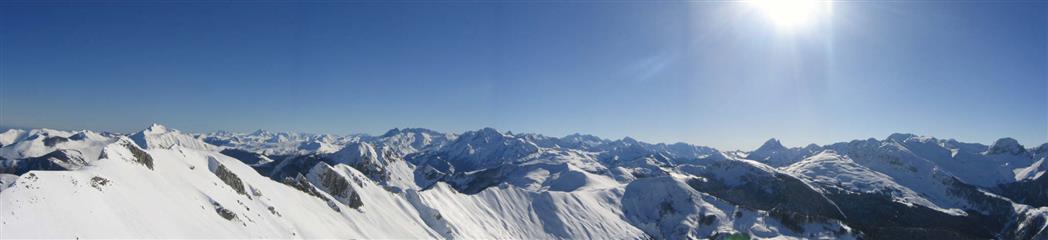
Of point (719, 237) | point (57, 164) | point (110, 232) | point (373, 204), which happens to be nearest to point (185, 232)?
point (110, 232)

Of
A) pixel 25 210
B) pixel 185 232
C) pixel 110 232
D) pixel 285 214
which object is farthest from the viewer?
pixel 285 214

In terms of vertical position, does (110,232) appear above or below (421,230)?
above

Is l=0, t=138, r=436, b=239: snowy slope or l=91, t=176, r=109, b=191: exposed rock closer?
l=0, t=138, r=436, b=239: snowy slope

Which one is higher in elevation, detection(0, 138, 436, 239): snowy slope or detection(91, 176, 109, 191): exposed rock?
detection(91, 176, 109, 191): exposed rock

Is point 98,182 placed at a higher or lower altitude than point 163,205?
higher

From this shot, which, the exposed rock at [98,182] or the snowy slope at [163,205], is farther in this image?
the exposed rock at [98,182]

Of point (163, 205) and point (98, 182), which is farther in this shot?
point (163, 205)

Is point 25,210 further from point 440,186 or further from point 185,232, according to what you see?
point 440,186

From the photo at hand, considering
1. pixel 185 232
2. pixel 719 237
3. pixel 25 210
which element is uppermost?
pixel 25 210

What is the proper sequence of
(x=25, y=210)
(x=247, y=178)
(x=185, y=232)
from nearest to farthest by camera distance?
(x=25, y=210) < (x=185, y=232) < (x=247, y=178)

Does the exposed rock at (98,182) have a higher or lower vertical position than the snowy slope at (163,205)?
higher

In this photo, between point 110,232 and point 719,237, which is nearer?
point 110,232
